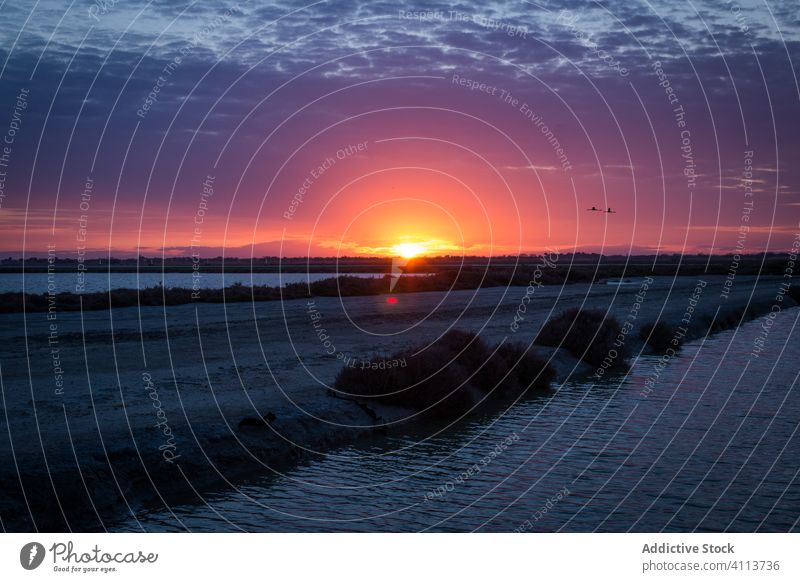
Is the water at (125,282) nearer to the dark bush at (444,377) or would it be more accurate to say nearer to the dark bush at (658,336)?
the dark bush at (658,336)

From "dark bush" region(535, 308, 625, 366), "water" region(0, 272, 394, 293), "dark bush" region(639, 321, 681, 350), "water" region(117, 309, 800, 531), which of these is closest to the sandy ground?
"water" region(117, 309, 800, 531)

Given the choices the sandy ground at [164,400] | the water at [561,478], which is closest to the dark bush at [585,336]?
the sandy ground at [164,400]

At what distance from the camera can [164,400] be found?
18.9 metres

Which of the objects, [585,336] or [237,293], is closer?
[585,336]

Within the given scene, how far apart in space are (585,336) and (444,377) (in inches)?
441

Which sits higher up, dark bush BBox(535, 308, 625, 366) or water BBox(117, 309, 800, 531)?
dark bush BBox(535, 308, 625, 366)

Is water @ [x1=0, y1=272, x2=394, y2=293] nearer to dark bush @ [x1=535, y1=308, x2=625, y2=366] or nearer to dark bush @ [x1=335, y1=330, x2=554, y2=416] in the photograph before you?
dark bush @ [x1=535, y1=308, x2=625, y2=366]

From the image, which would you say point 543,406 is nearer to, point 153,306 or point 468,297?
point 153,306

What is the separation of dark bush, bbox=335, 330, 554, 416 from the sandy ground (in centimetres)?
77

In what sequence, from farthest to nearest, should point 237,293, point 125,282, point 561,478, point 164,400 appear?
point 125,282 → point 237,293 → point 164,400 → point 561,478

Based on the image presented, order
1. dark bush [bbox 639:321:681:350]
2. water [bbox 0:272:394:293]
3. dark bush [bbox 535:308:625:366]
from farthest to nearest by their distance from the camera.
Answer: water [bbox 0:272:394:293]
dark bush [bbox 639:321:681:350]
dark bush [bbox 535:308:625:366]

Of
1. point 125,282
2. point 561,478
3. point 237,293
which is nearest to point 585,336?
point 561,478

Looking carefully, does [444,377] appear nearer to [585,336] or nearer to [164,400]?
[164,400]

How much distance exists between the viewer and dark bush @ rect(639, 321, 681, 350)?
119 ft
